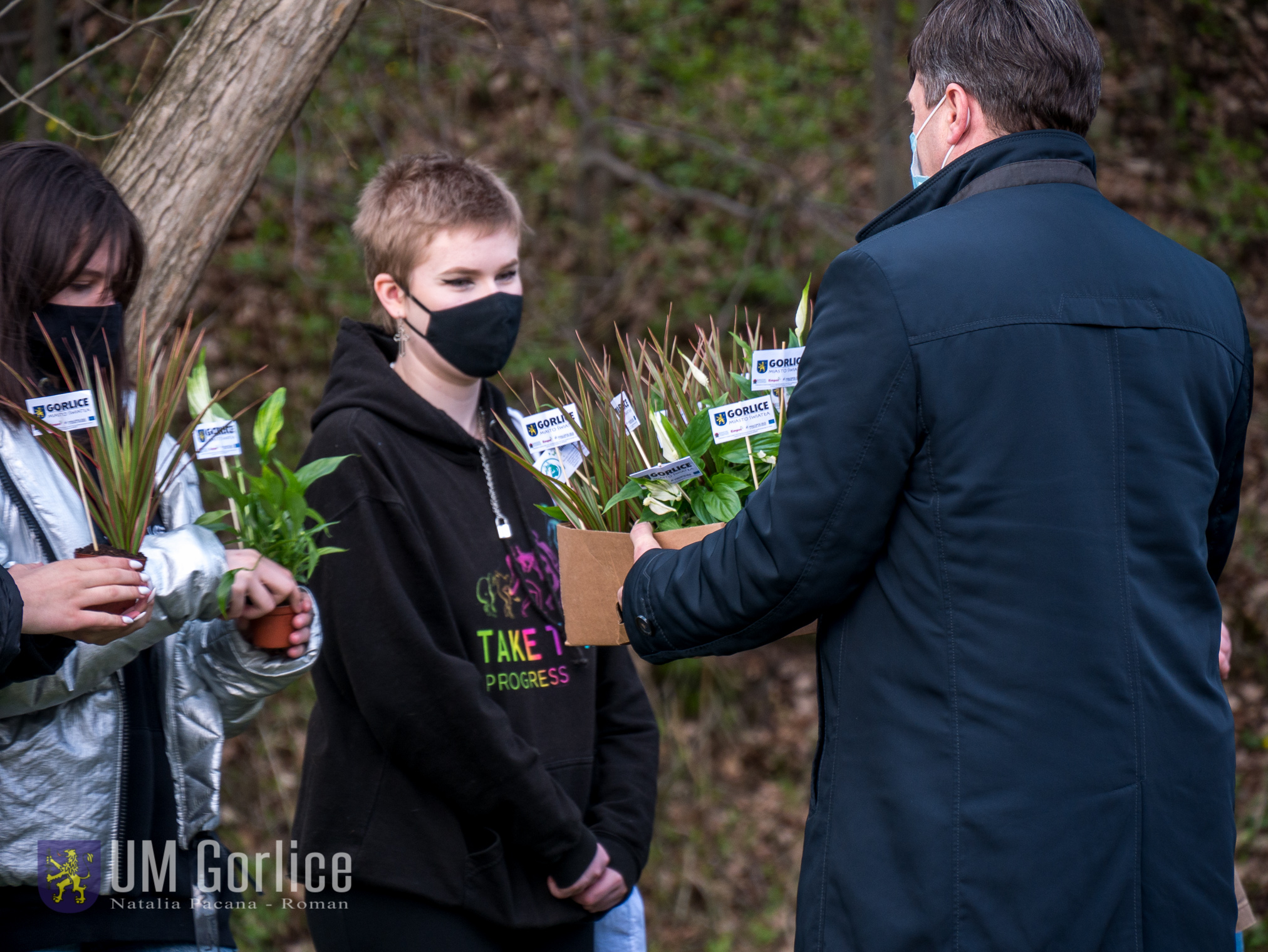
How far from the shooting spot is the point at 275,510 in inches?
76.4

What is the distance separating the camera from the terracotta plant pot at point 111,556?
5.40ft

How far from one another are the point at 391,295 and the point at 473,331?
8.5 inches

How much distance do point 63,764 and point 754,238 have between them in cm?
501

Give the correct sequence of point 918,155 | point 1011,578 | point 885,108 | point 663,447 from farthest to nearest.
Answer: point 885,108 < point 663,447 < point 918,155 < point 1011,578

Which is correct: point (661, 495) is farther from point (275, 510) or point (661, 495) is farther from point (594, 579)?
point (275, 510)

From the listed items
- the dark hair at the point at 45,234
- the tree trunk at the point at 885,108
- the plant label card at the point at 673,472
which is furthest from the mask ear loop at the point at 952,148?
the tree trunk at the point at 885,108

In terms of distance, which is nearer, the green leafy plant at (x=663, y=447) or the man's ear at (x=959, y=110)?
the man's ear at (x=959, y=110)

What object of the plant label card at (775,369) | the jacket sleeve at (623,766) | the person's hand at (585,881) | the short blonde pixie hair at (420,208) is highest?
the short blonde pixie hair at (420,208)

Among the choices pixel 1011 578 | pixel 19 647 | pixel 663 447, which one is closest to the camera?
pixel 1011 578

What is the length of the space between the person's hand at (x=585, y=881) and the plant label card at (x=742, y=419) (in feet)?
2.96

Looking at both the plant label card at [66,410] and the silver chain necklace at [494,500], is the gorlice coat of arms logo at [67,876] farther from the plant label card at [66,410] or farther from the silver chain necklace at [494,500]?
the silver chain necklace at [494,500]

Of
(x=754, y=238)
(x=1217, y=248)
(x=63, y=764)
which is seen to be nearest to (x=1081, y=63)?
(x=63, y=764)

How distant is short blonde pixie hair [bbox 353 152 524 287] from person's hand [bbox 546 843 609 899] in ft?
4.21

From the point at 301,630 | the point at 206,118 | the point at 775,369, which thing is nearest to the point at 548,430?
the point at 775,369
